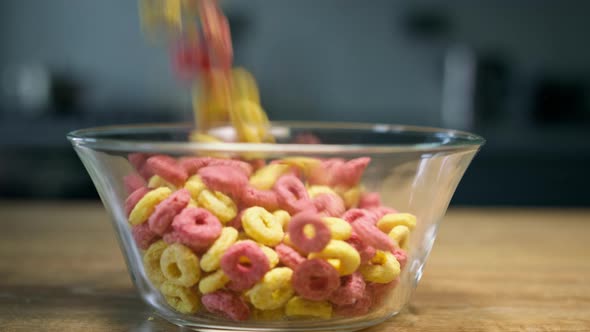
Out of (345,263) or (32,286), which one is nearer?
(345,263)

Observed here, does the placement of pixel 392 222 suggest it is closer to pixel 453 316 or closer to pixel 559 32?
pixel 453 316

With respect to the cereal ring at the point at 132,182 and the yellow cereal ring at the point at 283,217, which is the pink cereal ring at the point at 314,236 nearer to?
the yellow cereal ring at the point at 283,217

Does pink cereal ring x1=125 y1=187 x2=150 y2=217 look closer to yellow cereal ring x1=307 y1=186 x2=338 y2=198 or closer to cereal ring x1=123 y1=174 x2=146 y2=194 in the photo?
cereal ring x1=123 y1=174 x2=146 y2=194

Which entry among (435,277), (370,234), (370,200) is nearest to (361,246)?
(370,234)

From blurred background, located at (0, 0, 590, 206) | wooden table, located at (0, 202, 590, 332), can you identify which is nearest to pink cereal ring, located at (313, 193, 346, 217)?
wooden table, located at (0, 202, 590, 332)

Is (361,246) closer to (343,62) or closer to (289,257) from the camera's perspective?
(289,257)

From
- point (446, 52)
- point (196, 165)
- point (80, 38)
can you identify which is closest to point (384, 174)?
point (196, 165)
